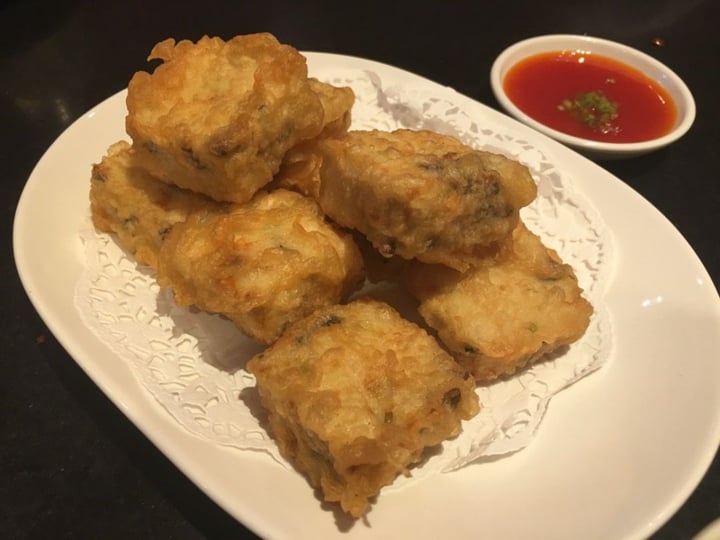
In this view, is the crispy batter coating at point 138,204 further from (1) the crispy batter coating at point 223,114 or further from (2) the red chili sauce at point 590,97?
(2) the red chili sauce at point 590,97

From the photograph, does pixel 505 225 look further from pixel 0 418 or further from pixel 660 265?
pixel 0 418

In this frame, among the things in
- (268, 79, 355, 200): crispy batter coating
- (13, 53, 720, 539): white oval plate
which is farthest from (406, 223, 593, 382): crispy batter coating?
(268, 79, 355, 200): crispy batter coating

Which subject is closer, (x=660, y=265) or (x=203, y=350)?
(x=203, y=350)

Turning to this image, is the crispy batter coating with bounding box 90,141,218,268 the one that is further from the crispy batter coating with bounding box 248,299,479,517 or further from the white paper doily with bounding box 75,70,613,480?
the crispy batter coating with bounding box 248,299,479,517

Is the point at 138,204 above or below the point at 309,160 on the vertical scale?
below

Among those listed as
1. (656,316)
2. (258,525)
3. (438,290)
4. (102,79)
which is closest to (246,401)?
(258,525)

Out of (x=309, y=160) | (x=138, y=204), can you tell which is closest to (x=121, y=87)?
(x=138, y=204)

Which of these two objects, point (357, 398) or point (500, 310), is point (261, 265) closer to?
point (357, 398)
